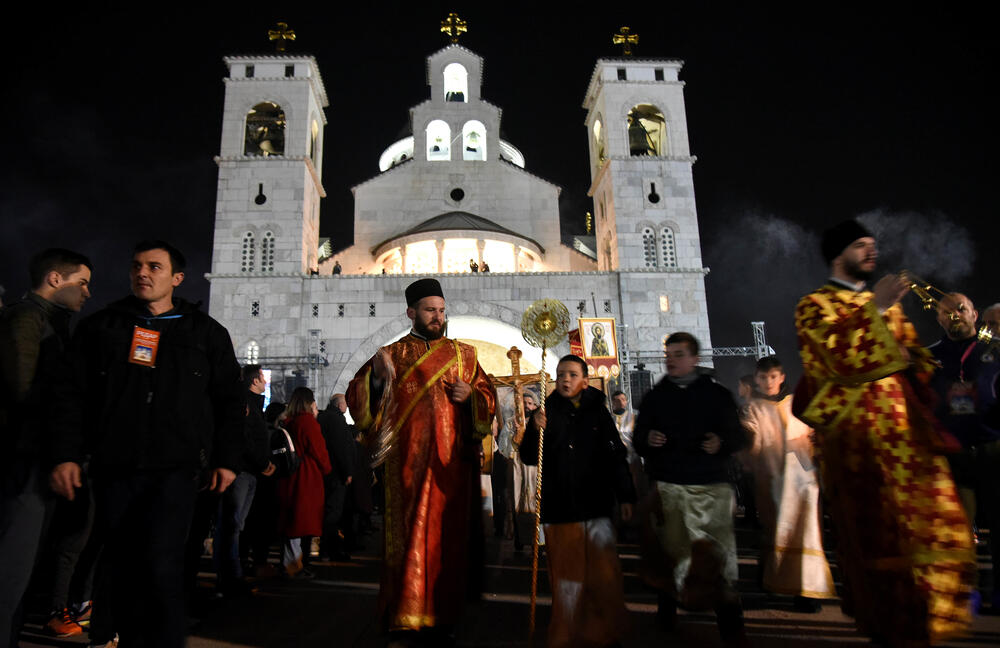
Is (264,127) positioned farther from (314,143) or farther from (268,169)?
(268,169)

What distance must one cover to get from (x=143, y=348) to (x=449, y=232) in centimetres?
2239

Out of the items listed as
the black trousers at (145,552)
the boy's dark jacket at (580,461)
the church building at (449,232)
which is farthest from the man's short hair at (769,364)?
the church building at (449,232)

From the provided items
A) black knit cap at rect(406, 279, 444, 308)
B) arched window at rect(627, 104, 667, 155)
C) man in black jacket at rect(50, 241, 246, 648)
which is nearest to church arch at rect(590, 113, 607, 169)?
arched window at rect(627, 104, 667, 155)

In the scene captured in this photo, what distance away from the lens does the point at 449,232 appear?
2500 cm

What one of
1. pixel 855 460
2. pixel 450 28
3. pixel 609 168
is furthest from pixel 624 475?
pixel 450 28

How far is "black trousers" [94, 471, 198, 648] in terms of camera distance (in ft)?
→ 8.66

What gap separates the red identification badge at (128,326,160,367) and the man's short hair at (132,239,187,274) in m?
0.41

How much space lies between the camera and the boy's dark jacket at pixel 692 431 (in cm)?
388

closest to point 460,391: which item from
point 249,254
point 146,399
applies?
point 146,399

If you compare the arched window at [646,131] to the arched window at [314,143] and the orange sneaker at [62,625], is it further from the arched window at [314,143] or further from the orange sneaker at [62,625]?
the orange sneaker at [62,625]

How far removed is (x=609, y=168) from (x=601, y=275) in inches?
184

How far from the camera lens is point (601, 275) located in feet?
77.4

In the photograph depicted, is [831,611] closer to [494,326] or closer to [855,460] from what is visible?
[855,460]

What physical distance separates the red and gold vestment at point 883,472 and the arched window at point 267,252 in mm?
22532
